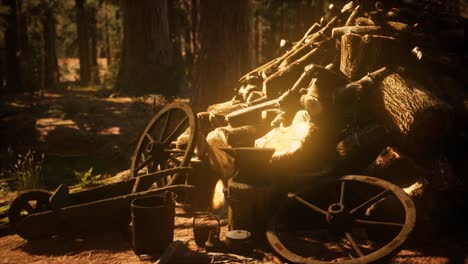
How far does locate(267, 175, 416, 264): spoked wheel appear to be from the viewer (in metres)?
3.99

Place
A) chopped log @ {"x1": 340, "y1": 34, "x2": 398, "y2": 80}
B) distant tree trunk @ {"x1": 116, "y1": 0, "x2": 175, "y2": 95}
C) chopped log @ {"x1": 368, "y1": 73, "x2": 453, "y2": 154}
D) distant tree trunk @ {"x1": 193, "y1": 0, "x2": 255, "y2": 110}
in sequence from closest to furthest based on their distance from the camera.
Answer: chopped log @ {"x1": 368, "y1": 73, "x2": 453, "y2": 154}, chopped log @ {"x1": 340, "y1": 34, "x2": 398, "y2": 80}, distant tree trunk @ {"x1": 193, "y1": 0, "x2": 255, "y2": 110}, distant tree trunk @ {"x1": 116, "y1": 0, "x2": 175, "y2": 95}

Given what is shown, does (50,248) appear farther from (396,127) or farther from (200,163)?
(396,127)

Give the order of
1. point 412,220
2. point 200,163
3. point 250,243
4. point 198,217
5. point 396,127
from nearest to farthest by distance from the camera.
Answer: point 412,220 < point 250,243 < point 396,127 < point 198,217 < point 200,163

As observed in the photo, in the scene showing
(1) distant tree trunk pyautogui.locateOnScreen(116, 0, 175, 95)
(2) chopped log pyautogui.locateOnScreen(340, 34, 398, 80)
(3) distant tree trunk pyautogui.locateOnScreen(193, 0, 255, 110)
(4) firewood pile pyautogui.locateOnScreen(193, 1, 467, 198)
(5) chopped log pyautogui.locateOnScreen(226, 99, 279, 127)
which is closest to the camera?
(4) firewood pile pyautogui.locateOnScreen(193, 1, 467, 198)

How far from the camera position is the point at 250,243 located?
4.28 meters

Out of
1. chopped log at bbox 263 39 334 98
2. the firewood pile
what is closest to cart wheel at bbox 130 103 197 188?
the firewood pile

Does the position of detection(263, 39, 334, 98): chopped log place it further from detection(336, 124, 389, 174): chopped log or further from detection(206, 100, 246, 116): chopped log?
detection(336, 124, 389, 174): chopped log

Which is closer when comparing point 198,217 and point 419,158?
point 419,158

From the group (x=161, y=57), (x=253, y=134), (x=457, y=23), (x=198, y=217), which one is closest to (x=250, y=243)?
(x=198, y=217)

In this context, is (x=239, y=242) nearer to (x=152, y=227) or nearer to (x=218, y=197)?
(x=152, y=227)

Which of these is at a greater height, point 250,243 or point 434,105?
point 434,105

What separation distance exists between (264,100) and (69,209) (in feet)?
10.0

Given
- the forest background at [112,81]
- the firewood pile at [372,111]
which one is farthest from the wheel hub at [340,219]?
the forest background at [112,81]

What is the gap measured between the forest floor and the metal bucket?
0.62 ft
